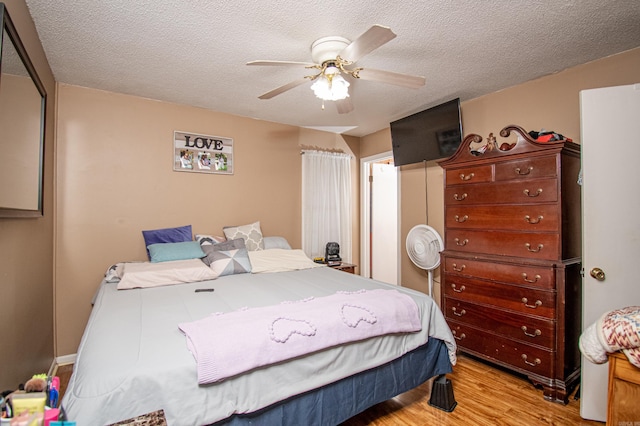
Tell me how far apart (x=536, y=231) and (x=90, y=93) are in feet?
→ 13.1

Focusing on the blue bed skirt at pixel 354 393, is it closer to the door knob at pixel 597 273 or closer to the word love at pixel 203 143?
the door knob at pixel 597 273

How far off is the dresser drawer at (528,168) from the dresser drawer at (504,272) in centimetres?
68

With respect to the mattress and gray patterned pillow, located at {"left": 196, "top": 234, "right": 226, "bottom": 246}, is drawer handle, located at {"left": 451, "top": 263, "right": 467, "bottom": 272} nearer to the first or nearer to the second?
the mattress

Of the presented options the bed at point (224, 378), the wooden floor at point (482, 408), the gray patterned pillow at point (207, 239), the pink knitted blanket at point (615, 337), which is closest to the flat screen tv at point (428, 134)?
the bed at point (224, 378)

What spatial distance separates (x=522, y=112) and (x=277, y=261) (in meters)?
2.68

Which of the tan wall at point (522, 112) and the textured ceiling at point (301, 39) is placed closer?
the textured ceiling at point (301, 39)

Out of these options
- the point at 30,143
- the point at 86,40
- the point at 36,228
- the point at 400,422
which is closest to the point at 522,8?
the point at 400,422

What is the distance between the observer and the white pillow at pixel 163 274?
2293mm

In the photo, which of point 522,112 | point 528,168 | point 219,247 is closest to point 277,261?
Result: point 219,247

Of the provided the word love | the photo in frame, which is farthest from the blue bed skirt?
the word love

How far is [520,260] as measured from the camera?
227 centimetres

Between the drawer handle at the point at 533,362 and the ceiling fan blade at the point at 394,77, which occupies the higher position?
the ceiling fan blade at the point at 394,77

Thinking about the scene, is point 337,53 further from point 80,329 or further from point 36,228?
point 80,329

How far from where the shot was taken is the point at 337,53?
2041 millimetres
